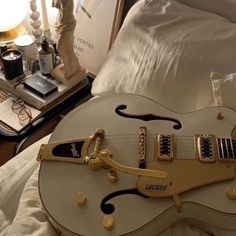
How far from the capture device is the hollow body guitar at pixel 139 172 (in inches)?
31.3

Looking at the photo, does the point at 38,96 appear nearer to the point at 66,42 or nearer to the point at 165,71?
the point at 66,42

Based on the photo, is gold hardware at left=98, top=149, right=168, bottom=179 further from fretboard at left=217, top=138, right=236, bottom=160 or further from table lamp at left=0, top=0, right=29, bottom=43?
table lamp at left=0, top=0, right=29, bottom=43

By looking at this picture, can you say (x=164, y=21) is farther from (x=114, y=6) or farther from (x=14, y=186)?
(x=14, y=186)

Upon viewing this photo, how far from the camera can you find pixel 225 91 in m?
0.95

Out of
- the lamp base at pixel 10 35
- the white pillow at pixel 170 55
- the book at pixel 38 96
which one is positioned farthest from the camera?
the lamp base at pixel 10 35

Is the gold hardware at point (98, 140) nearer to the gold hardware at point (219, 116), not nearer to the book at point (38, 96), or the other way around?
the gold hardware at point (219, 116)

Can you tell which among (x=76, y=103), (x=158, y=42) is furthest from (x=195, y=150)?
(x=76, y=103)

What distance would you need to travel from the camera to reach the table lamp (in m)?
1.36

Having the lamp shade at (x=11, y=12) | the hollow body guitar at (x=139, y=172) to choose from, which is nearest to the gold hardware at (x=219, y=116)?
the hollow body guitar at (x=139, y=172)

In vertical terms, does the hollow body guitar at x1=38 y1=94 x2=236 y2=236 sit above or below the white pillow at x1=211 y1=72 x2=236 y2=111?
below

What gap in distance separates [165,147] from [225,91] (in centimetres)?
20

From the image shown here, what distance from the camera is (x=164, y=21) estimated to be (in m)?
1.14

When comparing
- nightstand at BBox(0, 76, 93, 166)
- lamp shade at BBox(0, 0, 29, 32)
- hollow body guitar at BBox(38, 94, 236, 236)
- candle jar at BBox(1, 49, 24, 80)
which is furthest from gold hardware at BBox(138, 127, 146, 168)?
lamp shade at BBox(0, 0, 29, 32)

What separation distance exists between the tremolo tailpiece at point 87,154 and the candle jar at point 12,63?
0.51 m
